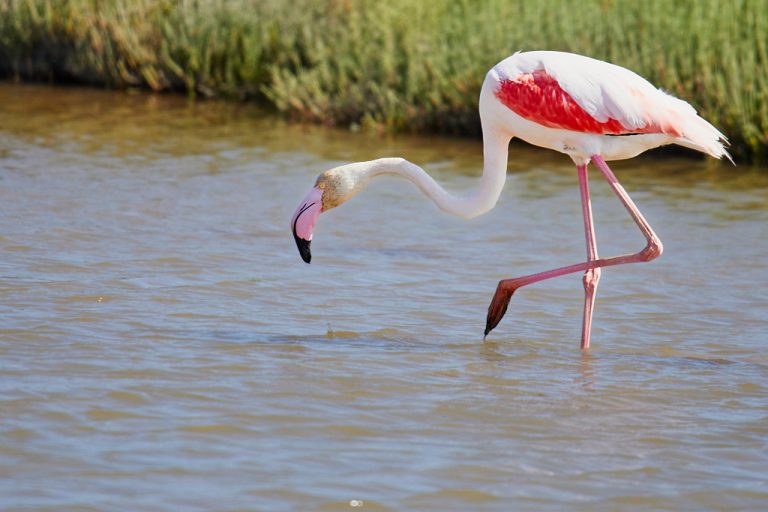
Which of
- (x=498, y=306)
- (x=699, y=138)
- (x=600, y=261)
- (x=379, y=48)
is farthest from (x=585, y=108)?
(x=379, y=48)

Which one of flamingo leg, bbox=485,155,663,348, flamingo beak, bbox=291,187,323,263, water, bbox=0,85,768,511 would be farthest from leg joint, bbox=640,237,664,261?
flamingo beak, bbox=291,187,323,263

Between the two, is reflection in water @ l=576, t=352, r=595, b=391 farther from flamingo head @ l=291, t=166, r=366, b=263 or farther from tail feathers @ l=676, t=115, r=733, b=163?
flamingo head @ l=291, t=166, r=366, b=263

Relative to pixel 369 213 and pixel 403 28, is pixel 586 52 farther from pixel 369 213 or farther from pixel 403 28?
pixel 369 213

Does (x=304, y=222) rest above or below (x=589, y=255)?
above

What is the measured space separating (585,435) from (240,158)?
6.18 meters

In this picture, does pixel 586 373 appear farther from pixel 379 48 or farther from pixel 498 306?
pixel 379 48

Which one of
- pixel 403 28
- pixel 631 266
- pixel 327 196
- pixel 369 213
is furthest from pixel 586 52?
pixel 327 196

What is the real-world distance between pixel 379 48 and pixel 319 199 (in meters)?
6.19

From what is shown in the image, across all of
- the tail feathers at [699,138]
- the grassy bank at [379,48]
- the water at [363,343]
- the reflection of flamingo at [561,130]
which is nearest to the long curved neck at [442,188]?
the reflection of flamingo at [561,130]

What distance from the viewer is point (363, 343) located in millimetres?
5730

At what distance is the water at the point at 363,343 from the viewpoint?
403 cm

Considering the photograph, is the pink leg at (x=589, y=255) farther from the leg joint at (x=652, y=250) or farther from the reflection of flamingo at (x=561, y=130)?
the leg joint at (x=652, y=250)

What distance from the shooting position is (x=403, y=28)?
39.2 ft

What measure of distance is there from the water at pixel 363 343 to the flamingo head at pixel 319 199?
1.46 feet
